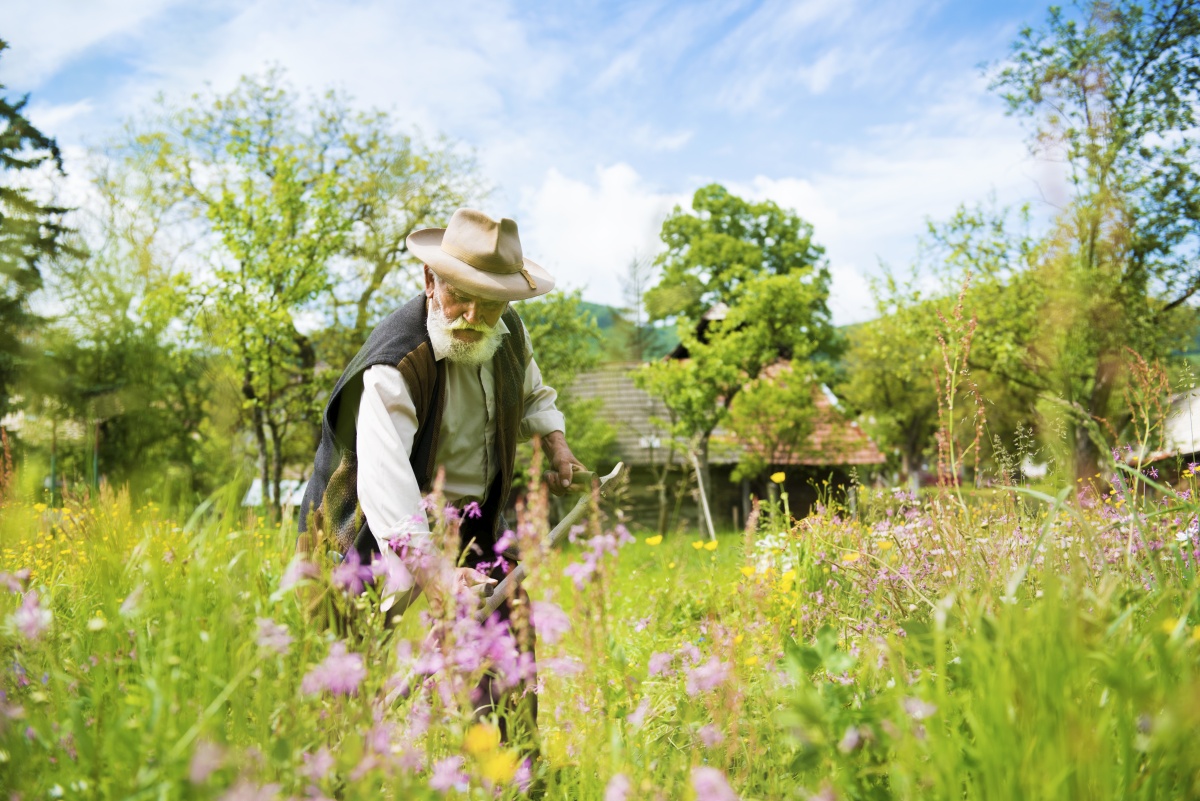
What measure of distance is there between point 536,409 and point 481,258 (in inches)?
33.0

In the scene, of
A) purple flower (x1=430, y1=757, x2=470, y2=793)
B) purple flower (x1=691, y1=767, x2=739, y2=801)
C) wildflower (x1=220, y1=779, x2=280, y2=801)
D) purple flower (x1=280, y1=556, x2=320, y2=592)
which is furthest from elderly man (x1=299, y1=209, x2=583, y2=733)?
purple flower (x1=691, y1=767, x2=739, y2=801)

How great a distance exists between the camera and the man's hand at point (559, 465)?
3.16 meters

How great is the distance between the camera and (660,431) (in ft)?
82.9

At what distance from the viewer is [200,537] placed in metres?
2.15

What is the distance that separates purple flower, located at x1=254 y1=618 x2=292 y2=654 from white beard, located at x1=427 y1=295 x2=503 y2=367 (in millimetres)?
1430

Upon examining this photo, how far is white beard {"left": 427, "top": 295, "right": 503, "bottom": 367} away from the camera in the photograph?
2990 millimetres

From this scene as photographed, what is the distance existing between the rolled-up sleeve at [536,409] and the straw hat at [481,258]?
47 cm

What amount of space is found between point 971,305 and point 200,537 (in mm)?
20276

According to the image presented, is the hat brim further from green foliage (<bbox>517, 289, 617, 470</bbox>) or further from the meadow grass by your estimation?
green foliage (<bbox>517, 289, 617, 470</bbox>)

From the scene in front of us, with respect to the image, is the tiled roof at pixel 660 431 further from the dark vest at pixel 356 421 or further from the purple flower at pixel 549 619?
the purple flower at pixel 549 619

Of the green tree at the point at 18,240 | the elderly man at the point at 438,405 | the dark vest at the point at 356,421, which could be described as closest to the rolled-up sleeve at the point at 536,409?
the elderly man at the point at 438,405

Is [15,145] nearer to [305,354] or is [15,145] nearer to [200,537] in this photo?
[305,354]

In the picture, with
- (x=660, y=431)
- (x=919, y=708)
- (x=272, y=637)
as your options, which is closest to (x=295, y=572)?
(x=272, y=637)

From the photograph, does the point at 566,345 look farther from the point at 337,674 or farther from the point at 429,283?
the point at 337,674
